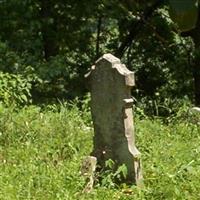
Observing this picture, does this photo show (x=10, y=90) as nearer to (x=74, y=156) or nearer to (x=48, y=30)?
(x=74, y=156)

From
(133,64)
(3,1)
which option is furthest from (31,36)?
(133,64)

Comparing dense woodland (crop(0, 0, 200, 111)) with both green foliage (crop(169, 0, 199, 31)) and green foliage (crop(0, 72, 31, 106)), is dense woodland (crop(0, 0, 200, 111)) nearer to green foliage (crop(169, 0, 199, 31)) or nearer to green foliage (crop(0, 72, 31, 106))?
green foliage (crop(0, 72, 31, 106))

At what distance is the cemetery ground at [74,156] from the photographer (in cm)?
365

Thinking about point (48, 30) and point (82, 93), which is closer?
point (82, 93)

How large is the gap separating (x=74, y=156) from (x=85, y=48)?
19.9 ft

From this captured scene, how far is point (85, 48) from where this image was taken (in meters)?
10.5

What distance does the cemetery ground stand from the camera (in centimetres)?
365

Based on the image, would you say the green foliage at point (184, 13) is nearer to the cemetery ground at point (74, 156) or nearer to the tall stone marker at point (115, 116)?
the cemetery ground at point (74, 156)

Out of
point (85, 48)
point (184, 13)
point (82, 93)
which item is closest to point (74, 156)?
point (184, 13)

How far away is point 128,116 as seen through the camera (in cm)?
387

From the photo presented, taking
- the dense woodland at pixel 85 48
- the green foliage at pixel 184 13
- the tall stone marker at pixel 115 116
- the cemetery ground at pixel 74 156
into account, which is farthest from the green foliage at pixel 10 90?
the green foliage at pixel 184 13

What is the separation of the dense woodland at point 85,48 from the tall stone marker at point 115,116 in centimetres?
344

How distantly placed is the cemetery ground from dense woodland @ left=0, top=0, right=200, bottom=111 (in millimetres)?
1729

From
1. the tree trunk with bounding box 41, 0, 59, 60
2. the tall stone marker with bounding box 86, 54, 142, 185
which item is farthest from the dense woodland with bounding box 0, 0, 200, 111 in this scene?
the tall stone marker with bounding box 86, 54, 142, 185
